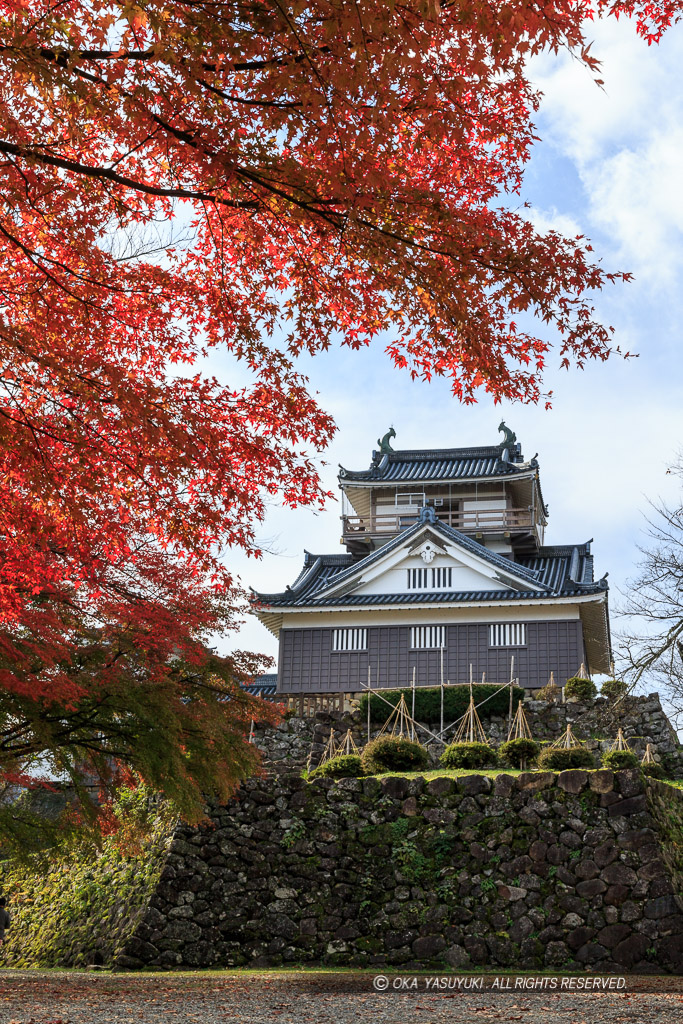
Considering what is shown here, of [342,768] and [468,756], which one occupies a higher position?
[468,756]

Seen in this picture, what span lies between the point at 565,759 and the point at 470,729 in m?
4.74

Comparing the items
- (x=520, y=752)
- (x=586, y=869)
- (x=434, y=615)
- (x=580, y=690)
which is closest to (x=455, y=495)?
(x=434, y=615)

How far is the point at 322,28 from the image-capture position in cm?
432

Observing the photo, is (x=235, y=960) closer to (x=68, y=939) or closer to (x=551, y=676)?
(x=68, y=939)

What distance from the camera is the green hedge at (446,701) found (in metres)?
20.3

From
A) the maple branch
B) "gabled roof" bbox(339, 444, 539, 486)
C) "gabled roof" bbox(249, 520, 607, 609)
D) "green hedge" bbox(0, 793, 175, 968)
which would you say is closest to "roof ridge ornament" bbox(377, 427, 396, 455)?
"gabled roof" bbox(339, 444, 539, 486)

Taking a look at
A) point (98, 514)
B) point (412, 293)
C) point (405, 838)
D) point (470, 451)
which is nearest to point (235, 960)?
point (405, 838)

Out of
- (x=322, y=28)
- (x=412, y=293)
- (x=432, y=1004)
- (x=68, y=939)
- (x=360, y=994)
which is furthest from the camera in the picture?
(x=68, y=939)

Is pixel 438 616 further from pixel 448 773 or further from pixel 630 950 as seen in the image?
pixel 630 950

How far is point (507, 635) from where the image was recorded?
2492 centimetres

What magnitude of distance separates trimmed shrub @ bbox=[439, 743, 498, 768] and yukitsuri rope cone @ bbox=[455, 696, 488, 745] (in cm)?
220

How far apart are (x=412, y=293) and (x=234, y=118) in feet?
4.93

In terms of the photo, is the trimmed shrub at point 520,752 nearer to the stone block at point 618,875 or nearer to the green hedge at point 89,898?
the stone block at point 618,875

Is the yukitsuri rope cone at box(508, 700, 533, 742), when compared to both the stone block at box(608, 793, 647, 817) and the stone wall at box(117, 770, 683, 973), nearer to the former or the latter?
the stone wall at box(117, 770, 683, 973)
